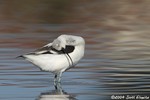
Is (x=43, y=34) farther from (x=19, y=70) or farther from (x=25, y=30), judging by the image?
(x=19, y=70)

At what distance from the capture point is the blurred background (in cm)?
1130

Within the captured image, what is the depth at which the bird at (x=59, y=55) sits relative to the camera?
11555 millimetres

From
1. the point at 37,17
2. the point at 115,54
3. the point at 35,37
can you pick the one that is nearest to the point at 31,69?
the point at 115,54

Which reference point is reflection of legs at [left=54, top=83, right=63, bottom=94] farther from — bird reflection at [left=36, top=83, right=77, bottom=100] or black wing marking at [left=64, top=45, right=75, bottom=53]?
black wing marking at [left=64, top=45, right=75, bottom=53]

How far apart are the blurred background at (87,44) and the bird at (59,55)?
0.32 meters

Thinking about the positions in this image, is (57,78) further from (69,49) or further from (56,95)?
(56,95)

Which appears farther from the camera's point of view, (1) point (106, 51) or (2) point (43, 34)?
(2) point (43, 34)

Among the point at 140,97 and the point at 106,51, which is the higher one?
the point at 106,51

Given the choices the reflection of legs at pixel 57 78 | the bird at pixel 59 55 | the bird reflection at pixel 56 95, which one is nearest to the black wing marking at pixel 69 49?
the bird at pixel 59 55

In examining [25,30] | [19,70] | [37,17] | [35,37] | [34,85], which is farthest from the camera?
[37,17]

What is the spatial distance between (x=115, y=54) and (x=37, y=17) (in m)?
8.83

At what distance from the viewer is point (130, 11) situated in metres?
24.1

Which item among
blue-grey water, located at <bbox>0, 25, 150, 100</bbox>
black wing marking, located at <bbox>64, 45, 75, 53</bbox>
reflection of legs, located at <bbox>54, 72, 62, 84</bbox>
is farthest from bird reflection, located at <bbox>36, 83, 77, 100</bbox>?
black wing marking, located at <bbox>64, 45, 75, 53</bbox>

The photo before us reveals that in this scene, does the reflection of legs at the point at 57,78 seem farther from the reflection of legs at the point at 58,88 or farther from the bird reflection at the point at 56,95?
the bird reflection at the point at 56,95
